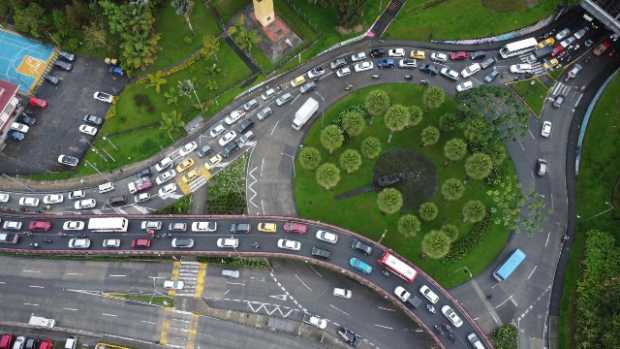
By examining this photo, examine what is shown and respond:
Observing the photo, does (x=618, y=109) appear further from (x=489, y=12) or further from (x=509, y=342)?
(x=509, y=342)

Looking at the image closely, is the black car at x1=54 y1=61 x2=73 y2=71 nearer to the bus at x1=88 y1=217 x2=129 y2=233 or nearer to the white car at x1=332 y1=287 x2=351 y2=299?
the bus at x1=88 y1=217 x2=129 y2=233

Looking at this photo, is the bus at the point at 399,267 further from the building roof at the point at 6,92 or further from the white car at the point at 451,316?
the building roof at the point at 6,92

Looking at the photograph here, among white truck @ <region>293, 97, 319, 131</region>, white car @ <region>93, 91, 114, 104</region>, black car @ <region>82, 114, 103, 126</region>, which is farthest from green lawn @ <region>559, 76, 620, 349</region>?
white car @ <region>93, 91, 114, 104</region>

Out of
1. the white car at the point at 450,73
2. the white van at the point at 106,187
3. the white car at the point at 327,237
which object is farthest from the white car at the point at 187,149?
the white car at the point at 450,73

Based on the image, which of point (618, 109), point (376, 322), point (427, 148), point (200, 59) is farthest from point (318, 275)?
point (618, 109)

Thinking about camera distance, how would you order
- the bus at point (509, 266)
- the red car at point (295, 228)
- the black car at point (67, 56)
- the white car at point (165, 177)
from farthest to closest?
the black car at point (67, 56), the white car at point (165, 177), the bus at point (509, 266), the red car at point (295, 228)

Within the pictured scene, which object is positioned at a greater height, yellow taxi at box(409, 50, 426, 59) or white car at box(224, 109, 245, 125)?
yellow taxi at box(409, 50, 426, 59)
